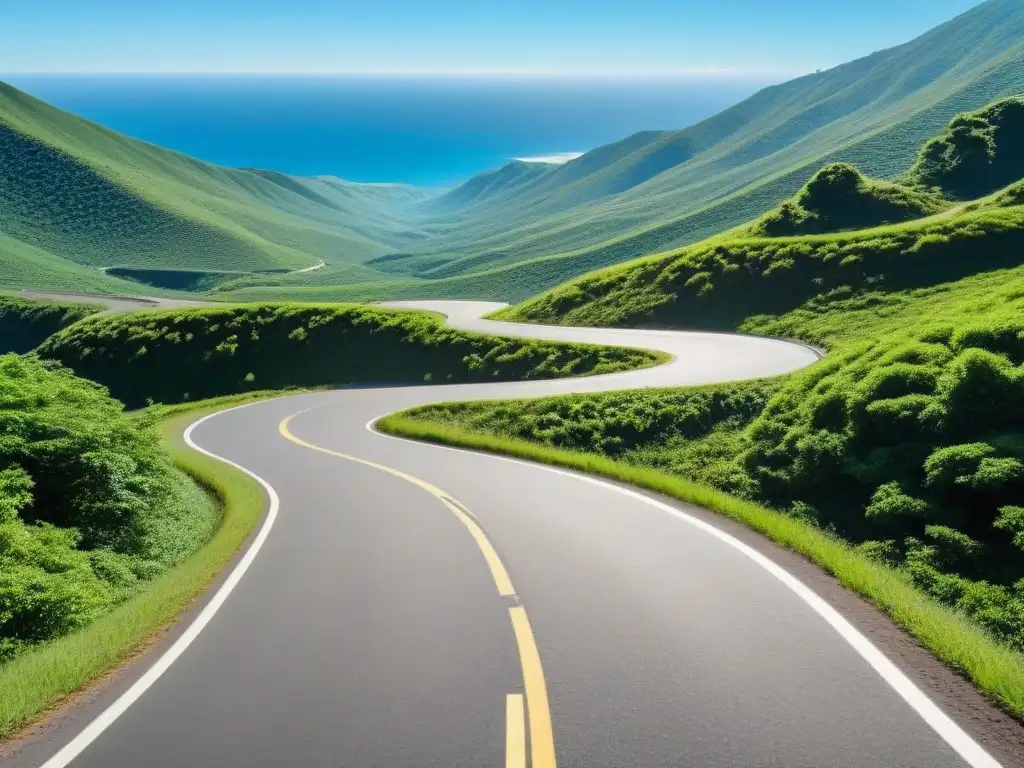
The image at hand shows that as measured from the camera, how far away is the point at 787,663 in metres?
5.89

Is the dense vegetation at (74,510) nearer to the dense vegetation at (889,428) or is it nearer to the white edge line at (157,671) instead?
the white edge line at (157,671)

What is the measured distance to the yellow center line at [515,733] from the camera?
15.1 ft

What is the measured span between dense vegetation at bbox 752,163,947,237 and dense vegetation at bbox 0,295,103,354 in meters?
64.1

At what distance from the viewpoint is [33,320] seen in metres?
86.6

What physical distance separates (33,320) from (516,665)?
3776 inches

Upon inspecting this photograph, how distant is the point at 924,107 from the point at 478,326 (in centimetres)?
16614

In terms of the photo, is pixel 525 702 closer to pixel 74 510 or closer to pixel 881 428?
pixel 74 510

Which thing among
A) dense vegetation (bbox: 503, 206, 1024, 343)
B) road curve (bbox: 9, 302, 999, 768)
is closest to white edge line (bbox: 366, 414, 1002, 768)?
road curve (bbox: 9, 302, 999, 768)

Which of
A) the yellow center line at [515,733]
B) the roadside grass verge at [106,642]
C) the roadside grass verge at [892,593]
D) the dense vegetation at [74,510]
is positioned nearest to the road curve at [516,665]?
the yellow center line at [515,733]

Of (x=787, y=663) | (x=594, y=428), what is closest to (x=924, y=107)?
(x=594, y=428)

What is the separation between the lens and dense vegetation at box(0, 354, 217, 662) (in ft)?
29.8

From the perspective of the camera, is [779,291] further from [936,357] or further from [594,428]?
[936,357]

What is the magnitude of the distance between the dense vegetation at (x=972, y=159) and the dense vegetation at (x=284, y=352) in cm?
4065

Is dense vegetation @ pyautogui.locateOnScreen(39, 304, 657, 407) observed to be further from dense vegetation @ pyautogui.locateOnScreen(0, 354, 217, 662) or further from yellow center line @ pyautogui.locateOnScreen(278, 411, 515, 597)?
dense vegetation @ pyautogui.locateOnScreen(0, 354, 217, 662)
